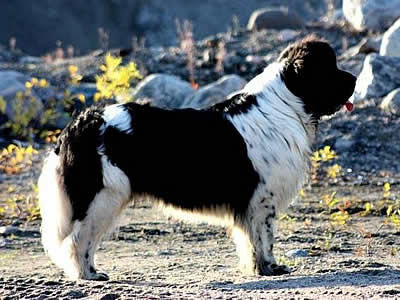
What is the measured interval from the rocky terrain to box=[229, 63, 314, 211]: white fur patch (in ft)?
2.05

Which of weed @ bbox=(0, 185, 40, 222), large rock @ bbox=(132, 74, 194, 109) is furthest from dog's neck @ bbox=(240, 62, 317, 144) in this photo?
large rock @ bbox=(132, 74, 194, 109)

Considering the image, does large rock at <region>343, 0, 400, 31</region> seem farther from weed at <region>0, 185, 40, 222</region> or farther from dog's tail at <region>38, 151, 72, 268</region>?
dog's tail at <region>38, 151, 72, 268</region>

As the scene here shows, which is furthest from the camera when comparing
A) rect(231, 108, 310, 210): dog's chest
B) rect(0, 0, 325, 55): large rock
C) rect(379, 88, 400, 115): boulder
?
rect(0, 0, 325, 55): large rock

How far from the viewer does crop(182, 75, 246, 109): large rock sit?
13516mm

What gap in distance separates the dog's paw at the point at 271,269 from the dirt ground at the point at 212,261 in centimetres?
10

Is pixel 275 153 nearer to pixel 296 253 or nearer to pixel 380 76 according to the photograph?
pixel 296 253

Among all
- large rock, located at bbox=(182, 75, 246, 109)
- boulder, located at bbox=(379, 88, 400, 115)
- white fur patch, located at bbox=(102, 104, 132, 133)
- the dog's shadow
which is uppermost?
large rock, located at bbox=(182, 75, 246, 109)

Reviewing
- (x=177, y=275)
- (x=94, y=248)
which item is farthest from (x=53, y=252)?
(x=177, y=275)

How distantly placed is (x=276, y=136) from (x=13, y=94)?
27.5ft

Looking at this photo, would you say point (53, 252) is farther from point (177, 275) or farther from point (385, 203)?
point (385, 203)

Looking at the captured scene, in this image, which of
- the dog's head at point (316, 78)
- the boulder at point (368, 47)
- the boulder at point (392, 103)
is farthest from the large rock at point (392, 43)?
the dog's head at point (316, 78)

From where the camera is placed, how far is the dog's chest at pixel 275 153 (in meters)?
6.92

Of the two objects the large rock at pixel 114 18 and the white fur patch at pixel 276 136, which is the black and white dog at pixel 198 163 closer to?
the white fur patch at pixel 276 136

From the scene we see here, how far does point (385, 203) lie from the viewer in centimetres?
1006
